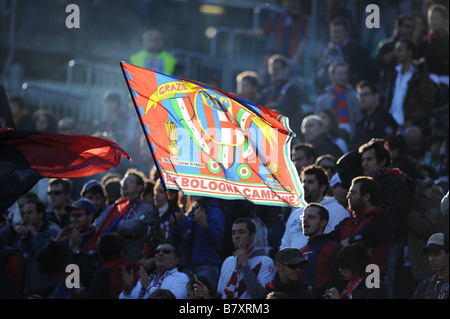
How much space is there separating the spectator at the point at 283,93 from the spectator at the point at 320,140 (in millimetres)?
1360

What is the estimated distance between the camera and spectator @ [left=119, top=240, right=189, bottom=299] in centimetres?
990

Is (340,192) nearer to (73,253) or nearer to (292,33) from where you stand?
(73,253)

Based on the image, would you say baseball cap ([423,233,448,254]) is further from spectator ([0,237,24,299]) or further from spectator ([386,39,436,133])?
spectator ([0,237,24,299])

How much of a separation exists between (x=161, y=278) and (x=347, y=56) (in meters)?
6.24

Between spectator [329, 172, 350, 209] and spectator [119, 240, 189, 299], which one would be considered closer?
spectator [119, 240, 189, 299]

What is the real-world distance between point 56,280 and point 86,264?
0.50 m

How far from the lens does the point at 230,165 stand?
8430mm

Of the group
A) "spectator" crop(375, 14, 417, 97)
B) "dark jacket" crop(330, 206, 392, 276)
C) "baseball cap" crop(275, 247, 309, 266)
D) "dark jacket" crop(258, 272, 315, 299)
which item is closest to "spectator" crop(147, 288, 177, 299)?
"dark jacket" crop(258, 272, 315, 299)

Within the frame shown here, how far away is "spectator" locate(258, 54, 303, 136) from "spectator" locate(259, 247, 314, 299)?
5.04 m

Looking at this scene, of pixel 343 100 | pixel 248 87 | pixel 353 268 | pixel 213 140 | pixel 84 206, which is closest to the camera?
pixel 213 140

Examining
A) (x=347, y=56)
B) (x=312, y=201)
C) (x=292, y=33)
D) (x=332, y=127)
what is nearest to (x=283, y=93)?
(x=347, y=56)

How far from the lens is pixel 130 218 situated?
37.0 ft

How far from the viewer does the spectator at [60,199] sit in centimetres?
1195

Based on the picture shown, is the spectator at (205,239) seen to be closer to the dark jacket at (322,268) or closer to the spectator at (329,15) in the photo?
the dark jacket at (322,268)
